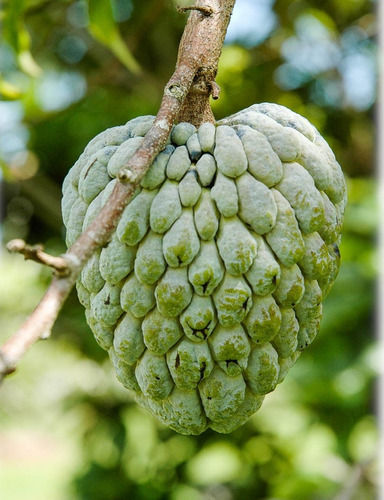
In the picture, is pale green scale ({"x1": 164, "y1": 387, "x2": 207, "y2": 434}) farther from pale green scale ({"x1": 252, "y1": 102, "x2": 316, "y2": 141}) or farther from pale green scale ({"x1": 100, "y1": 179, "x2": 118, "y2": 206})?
pale green scale ({"x1": 252, "y1": 102, "x2": 316, "y2": 141})

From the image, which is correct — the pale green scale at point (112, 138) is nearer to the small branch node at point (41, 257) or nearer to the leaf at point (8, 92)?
the small branch node at point (41, 257)

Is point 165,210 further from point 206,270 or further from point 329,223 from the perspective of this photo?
point 329,223

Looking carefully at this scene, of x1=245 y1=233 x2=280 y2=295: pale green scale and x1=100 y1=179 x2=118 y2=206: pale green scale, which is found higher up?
x1=100 y1=179 x2=118 y2=206: pale green scale

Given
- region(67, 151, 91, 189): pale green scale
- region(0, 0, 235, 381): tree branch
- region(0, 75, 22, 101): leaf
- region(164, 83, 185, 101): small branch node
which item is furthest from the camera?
region(0, 75, 22, 101): leaf

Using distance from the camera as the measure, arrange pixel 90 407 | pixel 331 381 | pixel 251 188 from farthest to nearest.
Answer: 1. pixel 90 407
2. pixel 331 381
3. pixel 251 188

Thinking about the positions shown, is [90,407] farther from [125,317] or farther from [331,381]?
[125,317]

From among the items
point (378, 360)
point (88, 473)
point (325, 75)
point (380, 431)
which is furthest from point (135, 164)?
point (88, 473)

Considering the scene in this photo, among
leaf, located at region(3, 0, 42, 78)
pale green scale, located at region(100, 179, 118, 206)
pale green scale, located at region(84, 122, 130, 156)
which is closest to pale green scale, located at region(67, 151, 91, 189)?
pale green scale, located at region(84, 122, 130, 156)
